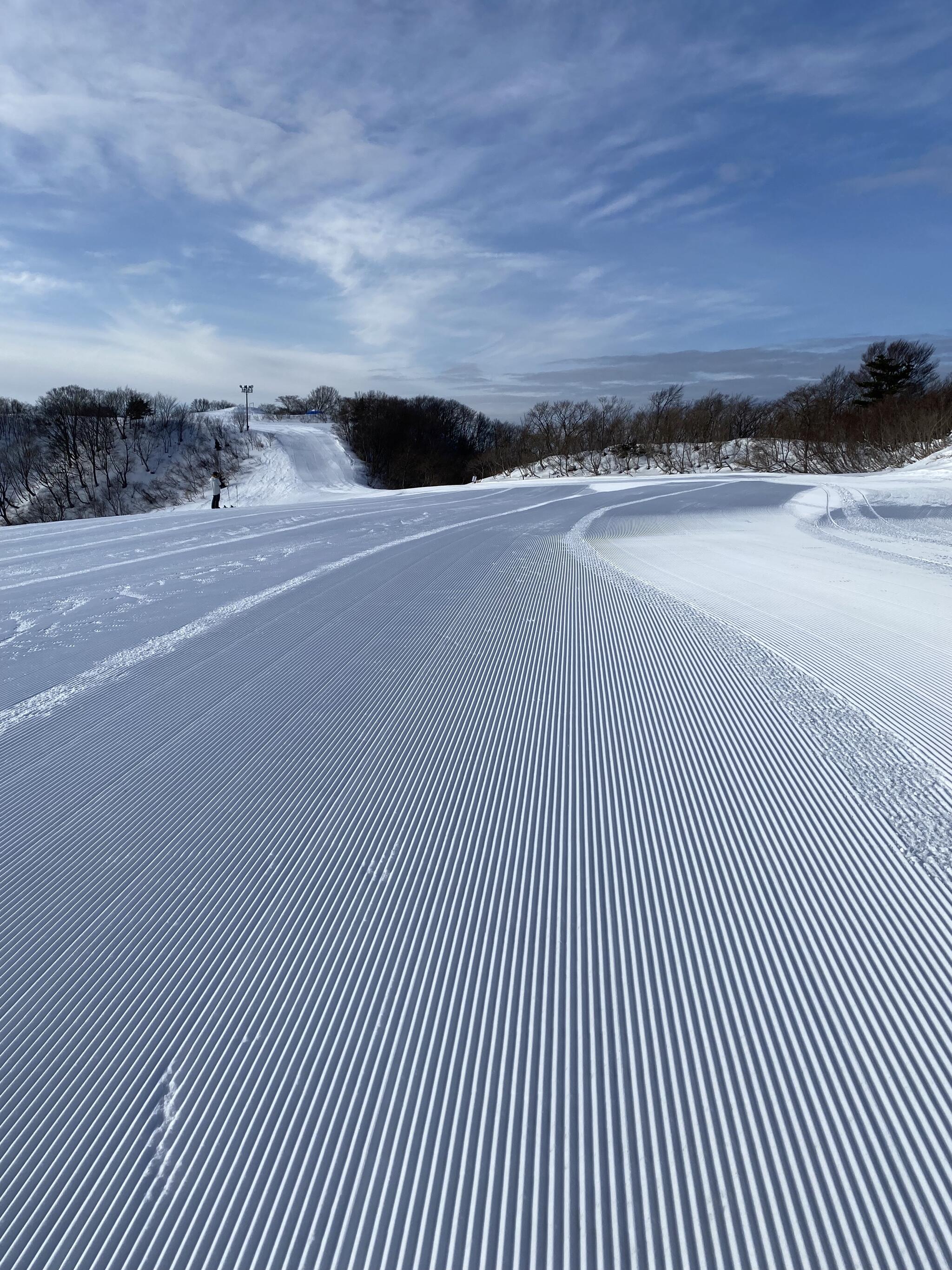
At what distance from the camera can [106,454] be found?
162 feet

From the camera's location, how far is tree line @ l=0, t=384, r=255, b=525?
1841 inches

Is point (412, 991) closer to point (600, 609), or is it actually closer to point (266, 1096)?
point (266, 1096)

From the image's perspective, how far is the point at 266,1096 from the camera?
144cm

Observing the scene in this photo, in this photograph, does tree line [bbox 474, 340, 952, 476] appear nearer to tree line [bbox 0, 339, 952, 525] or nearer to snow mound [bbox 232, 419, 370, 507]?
tree line [bbox 0, 339, 952, 525]

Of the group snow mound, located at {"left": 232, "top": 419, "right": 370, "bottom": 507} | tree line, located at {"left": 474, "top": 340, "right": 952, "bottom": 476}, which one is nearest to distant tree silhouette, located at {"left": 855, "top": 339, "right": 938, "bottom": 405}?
tree line, located at {"left": 474, "top": 340, "right": 952, "bottom": 476}

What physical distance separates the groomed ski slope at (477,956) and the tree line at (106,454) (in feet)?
153

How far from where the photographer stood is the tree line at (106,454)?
46.8 metres

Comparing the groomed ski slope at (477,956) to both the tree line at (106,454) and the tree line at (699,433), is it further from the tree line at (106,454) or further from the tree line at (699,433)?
the tree line at (106,454)

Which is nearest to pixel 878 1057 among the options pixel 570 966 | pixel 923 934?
pixel 923 934

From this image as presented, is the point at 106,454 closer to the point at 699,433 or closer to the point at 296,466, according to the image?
the point at 296,466

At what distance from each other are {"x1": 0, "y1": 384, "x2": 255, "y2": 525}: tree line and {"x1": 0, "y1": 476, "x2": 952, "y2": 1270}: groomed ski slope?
46664 mm

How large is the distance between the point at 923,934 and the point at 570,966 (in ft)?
3.02

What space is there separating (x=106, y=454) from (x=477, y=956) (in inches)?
2181

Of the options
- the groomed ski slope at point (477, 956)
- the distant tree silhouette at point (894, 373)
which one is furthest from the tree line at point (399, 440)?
the groomed ski slope at point (477, 956)
